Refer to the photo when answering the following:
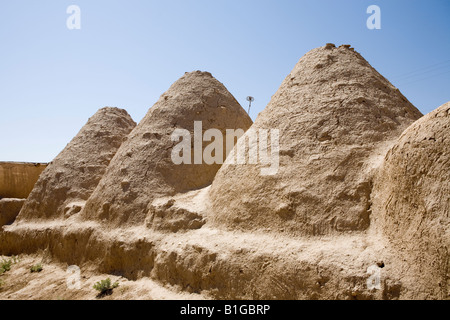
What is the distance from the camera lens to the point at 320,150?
158 inches

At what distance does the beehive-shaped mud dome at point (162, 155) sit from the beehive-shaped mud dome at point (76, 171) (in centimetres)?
116

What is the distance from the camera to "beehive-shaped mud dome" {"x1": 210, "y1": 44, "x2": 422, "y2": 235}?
3.61 metres

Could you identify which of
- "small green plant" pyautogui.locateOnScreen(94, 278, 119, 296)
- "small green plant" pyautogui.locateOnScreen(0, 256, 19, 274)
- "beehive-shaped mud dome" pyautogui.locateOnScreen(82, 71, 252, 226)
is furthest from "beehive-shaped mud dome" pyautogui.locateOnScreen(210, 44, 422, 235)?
"small green plant" pyautogui.locateOnScreen(0, 256, 19, 274)

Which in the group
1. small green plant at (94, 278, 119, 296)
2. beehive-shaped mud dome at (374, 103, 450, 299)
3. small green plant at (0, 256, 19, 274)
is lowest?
small green plant at (0, 256, 19, 274)

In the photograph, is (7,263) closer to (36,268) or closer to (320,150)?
(36,268)

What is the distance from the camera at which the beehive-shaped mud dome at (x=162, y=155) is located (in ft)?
18.7

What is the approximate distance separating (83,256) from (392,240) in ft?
15.8

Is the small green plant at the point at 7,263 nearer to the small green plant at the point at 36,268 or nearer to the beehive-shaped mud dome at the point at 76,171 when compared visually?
the small green plant at the point at 36,268

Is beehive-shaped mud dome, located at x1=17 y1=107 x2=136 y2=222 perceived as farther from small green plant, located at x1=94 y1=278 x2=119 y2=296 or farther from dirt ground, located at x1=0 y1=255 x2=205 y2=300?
small green plant, located at x1=94 y1=278 x2=119 y2=296

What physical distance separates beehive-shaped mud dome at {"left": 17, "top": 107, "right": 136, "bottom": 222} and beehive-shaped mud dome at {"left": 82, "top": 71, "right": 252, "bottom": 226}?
1165 millimetres

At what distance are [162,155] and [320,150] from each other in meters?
3.02

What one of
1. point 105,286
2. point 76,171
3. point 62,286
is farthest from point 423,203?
point 76,171

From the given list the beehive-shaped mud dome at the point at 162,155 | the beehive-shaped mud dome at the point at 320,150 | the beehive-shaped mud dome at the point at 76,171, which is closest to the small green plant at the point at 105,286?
the beehive-shaped mud dome at the point at 162,155

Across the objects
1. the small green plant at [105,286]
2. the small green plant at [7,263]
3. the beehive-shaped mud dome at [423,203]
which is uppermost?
the beehive-shaped mud dome at [423,203]
